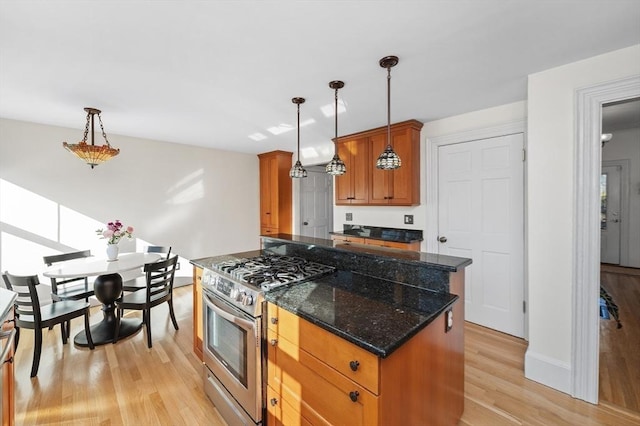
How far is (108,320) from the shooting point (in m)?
3.01

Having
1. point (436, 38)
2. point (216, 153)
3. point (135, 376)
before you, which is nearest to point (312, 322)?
point (436, 38)

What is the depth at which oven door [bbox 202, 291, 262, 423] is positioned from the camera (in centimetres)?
151

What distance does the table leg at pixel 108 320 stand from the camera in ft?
8.98

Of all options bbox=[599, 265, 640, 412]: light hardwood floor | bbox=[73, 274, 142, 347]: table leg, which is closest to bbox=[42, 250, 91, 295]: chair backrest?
bbox=[73, 274, 142, 347]: table leg

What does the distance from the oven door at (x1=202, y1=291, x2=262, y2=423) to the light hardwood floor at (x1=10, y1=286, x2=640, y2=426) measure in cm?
32

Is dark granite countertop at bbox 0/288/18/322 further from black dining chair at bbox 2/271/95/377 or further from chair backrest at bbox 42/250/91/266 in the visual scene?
chair backrest at bbox 42/250/91/266

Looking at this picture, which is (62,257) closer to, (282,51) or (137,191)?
(137,191)

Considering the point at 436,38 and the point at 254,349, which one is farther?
the point at 436,38

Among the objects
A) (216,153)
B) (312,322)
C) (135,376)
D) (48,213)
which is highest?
(216,153)

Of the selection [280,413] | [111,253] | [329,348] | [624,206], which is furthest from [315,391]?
[624,206]

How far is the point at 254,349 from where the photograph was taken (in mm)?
1503

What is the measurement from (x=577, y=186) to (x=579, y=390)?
1.41 meters

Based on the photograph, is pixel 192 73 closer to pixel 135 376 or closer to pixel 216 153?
pixel 135 376

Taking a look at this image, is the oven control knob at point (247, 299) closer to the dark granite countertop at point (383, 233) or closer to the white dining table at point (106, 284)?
the white dining table at point (106, 284)
